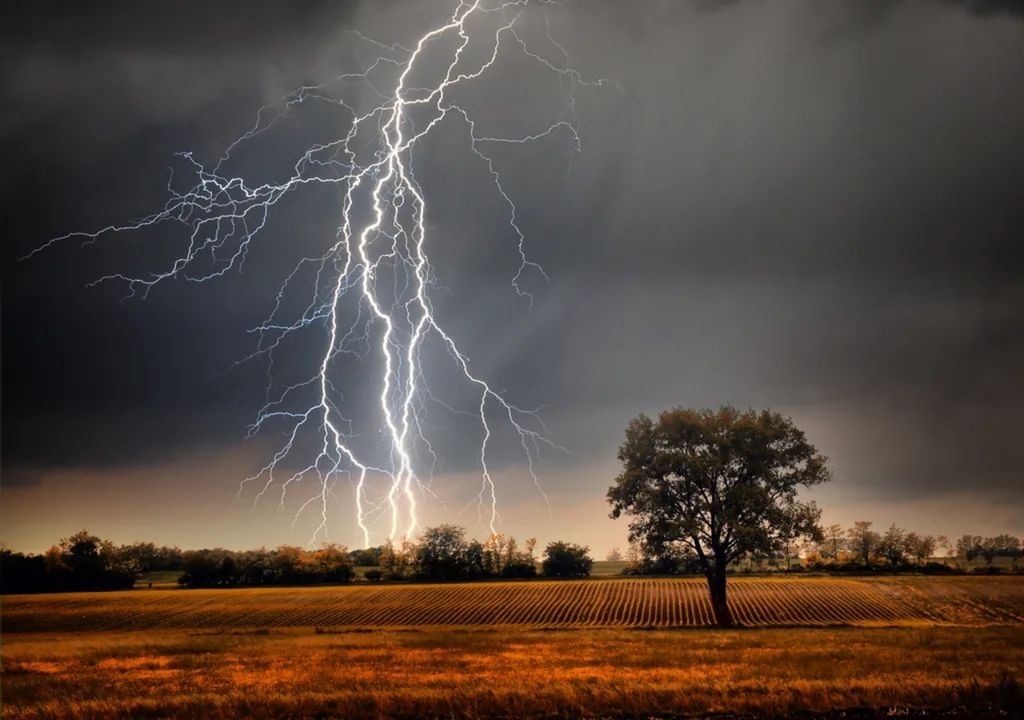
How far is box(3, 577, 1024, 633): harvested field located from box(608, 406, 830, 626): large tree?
158 inches

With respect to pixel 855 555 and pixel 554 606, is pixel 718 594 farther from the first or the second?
pixel 855 555

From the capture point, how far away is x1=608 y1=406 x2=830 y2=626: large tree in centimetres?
3447

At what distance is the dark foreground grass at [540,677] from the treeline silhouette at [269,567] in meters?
47.3

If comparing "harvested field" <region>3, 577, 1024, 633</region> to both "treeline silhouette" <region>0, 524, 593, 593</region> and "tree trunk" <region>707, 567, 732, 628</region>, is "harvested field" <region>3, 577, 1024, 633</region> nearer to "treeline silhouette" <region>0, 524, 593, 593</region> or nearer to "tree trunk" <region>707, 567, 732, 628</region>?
"tree trunk" <region>707, 567, 732, 628</region>

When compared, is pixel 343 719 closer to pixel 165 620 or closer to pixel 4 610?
pixel 165 620

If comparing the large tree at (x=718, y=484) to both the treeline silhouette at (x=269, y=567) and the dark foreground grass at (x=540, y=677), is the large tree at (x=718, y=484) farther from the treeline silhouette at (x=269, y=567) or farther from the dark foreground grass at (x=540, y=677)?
the treeline silhouette at (x=269, y=567)

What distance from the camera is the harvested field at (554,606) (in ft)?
130

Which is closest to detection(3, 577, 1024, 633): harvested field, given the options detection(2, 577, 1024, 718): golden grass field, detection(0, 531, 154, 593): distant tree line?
detection(2, 577, 1024, 718): golden grass field

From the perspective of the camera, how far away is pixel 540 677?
52.7ft

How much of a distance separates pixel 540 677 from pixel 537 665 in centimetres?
274

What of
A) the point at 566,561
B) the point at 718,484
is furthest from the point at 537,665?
the point at 566,561

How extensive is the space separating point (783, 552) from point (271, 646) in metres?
22.1

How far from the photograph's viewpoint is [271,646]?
26.3 metres

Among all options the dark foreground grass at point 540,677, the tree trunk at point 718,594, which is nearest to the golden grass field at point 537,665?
the dark foreground grass at point 540,677
